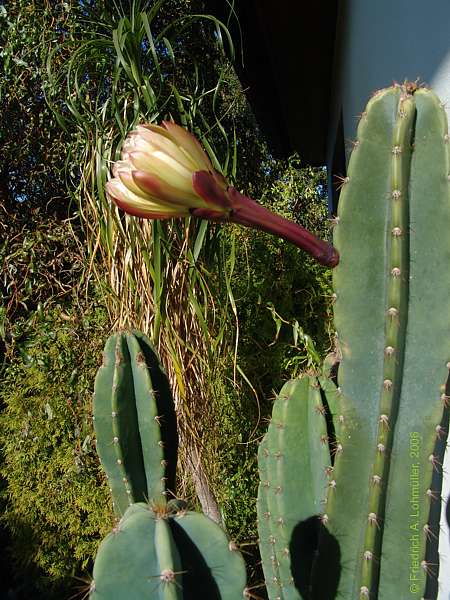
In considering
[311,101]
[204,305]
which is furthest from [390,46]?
[311,101]

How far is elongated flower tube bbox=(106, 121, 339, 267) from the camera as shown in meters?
0.81

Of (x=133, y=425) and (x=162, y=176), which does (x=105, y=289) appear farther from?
(x=162, y=176)

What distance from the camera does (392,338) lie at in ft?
2.95

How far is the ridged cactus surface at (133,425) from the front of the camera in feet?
4.89

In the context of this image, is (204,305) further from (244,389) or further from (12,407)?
(12,407)

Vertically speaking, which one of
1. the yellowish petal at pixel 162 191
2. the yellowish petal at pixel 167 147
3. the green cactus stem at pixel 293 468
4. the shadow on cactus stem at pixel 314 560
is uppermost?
the yellowish petal at pixel 167 147

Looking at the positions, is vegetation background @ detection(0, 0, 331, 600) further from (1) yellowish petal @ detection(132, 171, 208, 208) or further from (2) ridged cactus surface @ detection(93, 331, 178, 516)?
(1) yellowish petal @ detection(132, 171, 208, 208)

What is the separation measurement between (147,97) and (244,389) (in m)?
1.21

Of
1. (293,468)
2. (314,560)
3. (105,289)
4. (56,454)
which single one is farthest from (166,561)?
(56,454)

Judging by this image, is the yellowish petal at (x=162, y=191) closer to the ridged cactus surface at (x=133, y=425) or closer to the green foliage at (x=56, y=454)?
the ridged cactus surface at (x=133, y=425)

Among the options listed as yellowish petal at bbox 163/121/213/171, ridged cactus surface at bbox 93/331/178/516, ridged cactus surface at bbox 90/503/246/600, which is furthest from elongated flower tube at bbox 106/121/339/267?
ridged cactus surface at bbox 93/331/178/516

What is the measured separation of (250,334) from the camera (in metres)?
2.48

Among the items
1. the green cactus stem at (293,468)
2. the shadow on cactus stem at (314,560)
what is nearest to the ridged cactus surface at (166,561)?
the shadow on cactus stem at (314,560)

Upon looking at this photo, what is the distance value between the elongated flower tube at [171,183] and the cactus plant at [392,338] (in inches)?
7.3
